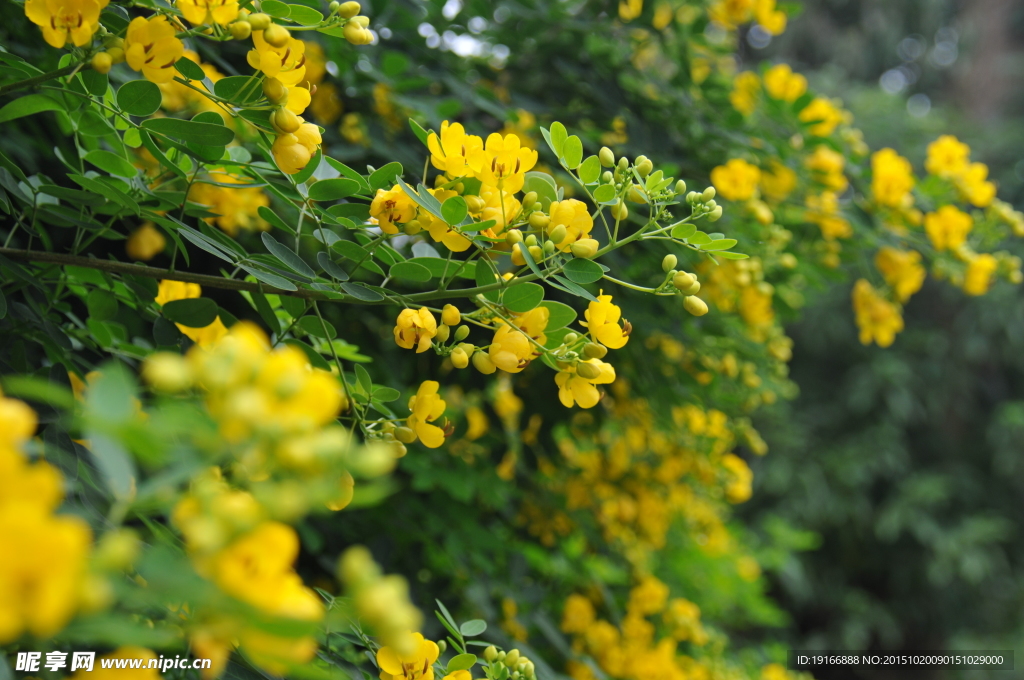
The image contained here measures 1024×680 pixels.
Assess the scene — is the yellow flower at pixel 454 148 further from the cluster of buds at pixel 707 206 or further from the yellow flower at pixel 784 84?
the yellow flower at pixel 784 84

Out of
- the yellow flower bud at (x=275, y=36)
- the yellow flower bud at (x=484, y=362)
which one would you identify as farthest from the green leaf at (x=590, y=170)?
the yellow flower bud at (x=275, y=36)

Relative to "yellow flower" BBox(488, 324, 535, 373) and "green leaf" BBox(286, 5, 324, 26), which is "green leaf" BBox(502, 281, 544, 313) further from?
"green leaf" BBox(286, 5, 324, 26)

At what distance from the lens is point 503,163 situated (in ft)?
2.65

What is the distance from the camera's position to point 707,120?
181cm

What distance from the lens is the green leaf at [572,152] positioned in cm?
86

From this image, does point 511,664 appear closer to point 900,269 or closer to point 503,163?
point 503,163

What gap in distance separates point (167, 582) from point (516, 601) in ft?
4.47

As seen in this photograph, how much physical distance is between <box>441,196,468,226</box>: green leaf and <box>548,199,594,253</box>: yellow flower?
0.30ft

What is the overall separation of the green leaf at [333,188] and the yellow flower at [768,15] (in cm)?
159

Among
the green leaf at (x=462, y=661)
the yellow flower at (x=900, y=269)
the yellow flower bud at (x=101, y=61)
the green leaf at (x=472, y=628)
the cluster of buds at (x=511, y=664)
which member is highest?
the yellow flower bud at (x=101, y=61)

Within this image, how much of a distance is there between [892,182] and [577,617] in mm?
1311

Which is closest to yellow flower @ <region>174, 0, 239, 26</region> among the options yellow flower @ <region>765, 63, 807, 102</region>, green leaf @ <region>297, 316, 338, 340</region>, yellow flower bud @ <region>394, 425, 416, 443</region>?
green leaf @ <region>297, 316, 338, 340</region>

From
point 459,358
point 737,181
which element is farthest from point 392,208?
point 737,181

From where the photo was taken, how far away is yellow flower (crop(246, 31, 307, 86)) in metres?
0.77
